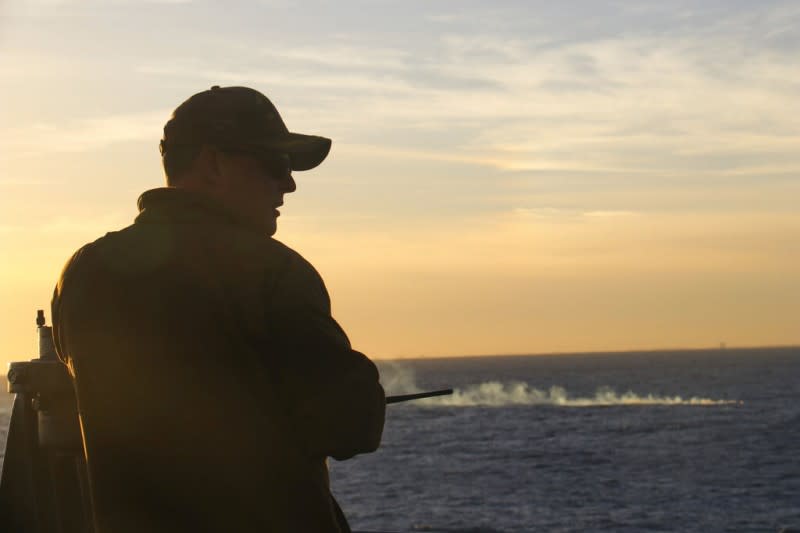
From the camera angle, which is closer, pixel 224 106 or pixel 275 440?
pixel 275 440

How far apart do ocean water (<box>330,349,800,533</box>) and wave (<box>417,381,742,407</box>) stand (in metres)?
0.96

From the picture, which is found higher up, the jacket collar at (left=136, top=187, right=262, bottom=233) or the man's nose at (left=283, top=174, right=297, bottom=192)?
the man's nose at (left=283, top=174, right=297, bottom=192)

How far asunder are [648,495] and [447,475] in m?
17.3

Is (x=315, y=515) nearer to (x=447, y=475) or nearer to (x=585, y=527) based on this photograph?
(x=585, y=527)

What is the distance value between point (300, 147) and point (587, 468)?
3271 inches

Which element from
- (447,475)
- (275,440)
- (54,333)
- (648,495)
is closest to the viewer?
(275,440)

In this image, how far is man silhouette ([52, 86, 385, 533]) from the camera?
2.62 m

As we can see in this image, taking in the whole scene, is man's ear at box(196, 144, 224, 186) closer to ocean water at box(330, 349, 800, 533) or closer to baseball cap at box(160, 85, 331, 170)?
baseball cap at box(160, 85, 331, 170)

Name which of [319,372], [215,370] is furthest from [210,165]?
[319,372]

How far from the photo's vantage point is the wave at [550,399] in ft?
493

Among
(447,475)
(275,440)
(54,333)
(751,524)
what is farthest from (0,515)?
(447,475)

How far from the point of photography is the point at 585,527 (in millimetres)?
57188

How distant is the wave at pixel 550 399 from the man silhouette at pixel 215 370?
144 m

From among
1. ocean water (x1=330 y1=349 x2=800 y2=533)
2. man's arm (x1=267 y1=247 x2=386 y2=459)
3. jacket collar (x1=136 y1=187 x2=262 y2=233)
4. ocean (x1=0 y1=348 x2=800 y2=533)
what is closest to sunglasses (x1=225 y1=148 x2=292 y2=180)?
jacket collar (x1=136 y1=187 x2=262 y2=233)
